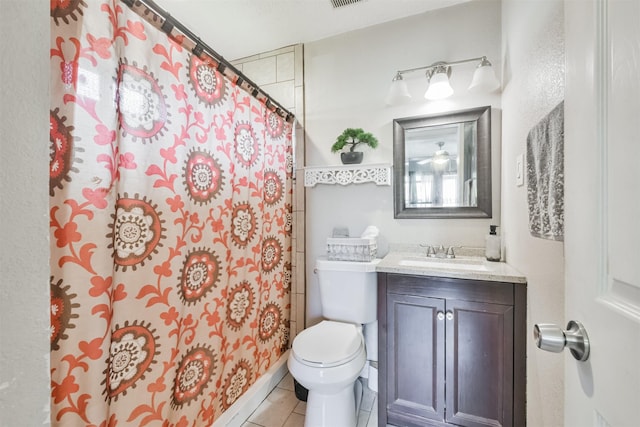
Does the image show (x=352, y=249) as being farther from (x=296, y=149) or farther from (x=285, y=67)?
(x=285, y=67)

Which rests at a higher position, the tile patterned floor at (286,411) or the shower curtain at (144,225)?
the shower curtain at (144,225)

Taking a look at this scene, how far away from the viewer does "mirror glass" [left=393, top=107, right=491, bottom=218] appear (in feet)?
5.13

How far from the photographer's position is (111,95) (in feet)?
2.66

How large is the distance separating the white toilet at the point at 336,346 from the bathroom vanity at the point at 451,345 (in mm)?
176

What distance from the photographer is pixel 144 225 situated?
913mm

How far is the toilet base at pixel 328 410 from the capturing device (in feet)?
4.06

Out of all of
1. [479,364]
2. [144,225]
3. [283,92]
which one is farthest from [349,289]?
[283,92]

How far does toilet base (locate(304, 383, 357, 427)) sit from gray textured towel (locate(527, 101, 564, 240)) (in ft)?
3.54

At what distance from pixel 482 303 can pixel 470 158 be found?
0.87 metres

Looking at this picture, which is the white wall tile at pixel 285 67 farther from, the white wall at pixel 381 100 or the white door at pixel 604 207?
the white door at pixel 604 207

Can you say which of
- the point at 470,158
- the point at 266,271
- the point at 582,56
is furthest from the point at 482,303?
the point at 266,271

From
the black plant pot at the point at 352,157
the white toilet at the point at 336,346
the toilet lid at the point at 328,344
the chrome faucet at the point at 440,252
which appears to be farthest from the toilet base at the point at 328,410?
the black plant pot at the point at 352,157

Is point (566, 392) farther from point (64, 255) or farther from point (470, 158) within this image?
point (470, 158)

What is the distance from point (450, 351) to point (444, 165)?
3.43 feet
